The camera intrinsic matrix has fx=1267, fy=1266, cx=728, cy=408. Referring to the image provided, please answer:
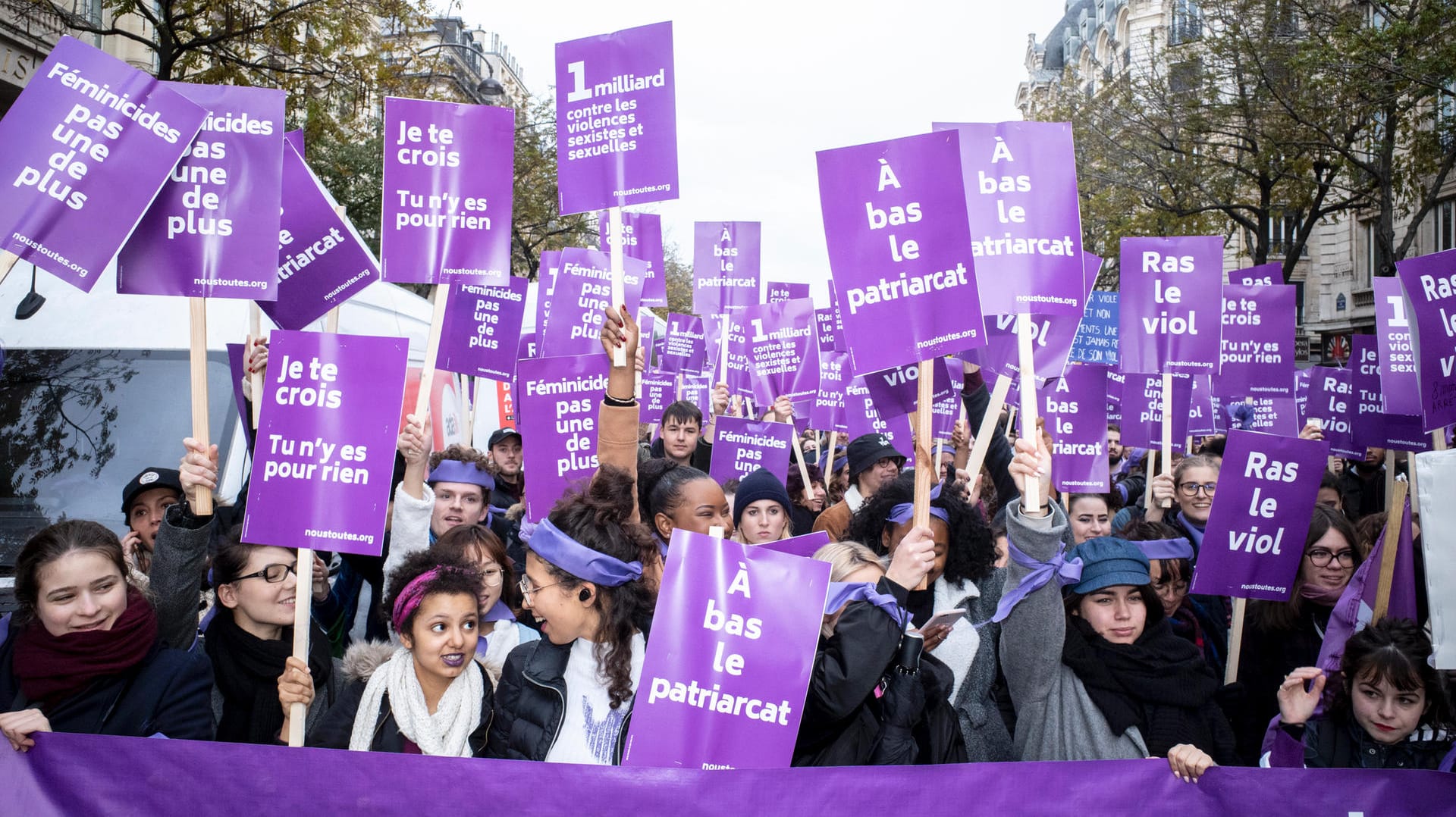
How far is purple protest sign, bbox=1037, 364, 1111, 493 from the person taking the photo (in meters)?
7.16

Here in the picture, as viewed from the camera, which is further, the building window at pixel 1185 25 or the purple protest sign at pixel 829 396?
the building window at pixel 1185 25

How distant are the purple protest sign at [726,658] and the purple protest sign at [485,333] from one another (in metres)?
4.75

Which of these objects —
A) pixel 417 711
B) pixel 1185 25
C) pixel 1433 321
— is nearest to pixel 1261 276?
pixel 1433 321

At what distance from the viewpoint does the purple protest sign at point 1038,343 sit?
603 cm

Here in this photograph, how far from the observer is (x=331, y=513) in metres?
3.77

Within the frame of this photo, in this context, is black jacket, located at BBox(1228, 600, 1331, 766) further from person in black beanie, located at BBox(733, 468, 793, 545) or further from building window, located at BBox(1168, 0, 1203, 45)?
building window, located at BBox(1168, 0, 1203, 45)

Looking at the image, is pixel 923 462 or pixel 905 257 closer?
pixel 923 462

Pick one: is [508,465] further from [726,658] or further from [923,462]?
[726,658]

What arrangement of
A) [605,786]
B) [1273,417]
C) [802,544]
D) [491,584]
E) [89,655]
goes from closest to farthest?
[605,786] < [89,655] < [802,544] < [491,584] < [1273,417]

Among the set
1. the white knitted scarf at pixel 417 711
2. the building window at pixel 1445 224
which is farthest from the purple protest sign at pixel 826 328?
the building window at pixel 1445 224

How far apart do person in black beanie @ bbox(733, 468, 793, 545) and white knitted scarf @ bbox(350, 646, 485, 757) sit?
2.50 m

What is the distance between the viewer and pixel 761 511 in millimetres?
5984

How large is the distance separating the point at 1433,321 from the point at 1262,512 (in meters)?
1.00

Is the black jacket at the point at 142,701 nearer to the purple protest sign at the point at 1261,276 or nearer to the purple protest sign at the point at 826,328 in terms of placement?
the purple protest sign at the point at 1261,276
